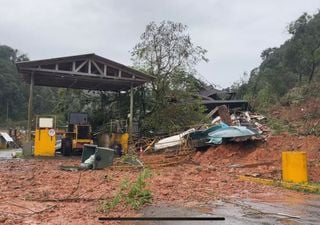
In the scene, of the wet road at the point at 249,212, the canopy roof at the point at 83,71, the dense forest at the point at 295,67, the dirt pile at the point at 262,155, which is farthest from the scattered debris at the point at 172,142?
the dense forest at the point at 295,67

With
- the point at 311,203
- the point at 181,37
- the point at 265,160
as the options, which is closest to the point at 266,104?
the point at 181,37

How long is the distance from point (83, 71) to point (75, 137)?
466 cm

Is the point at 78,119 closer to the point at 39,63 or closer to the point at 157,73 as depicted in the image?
the point at 39,63

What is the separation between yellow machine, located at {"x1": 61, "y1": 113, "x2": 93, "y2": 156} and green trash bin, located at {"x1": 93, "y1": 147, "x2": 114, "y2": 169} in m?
7.98

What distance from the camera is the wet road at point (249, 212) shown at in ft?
25.1

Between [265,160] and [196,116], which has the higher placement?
[196,116]

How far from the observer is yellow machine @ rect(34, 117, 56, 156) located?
24.2m

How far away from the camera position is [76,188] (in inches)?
434

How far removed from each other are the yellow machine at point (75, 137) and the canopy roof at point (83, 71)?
10.6ft

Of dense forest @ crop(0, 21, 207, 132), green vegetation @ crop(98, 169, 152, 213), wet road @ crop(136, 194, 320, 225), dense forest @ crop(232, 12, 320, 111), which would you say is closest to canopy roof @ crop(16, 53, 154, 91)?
dense forest @ crop(0, 21, 207, 132)

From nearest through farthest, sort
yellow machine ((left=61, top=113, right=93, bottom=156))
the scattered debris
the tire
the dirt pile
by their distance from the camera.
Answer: the dirt pile, the scattered debris, the tire, yellow machine ((left=61, top=113, right=93, bottom=156))

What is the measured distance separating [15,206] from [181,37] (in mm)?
25962

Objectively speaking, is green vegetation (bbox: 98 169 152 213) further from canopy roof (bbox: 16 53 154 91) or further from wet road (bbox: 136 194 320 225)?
canopy roof (bbox: 16 53 154 91)

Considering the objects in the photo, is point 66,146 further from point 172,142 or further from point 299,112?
point 299,112
